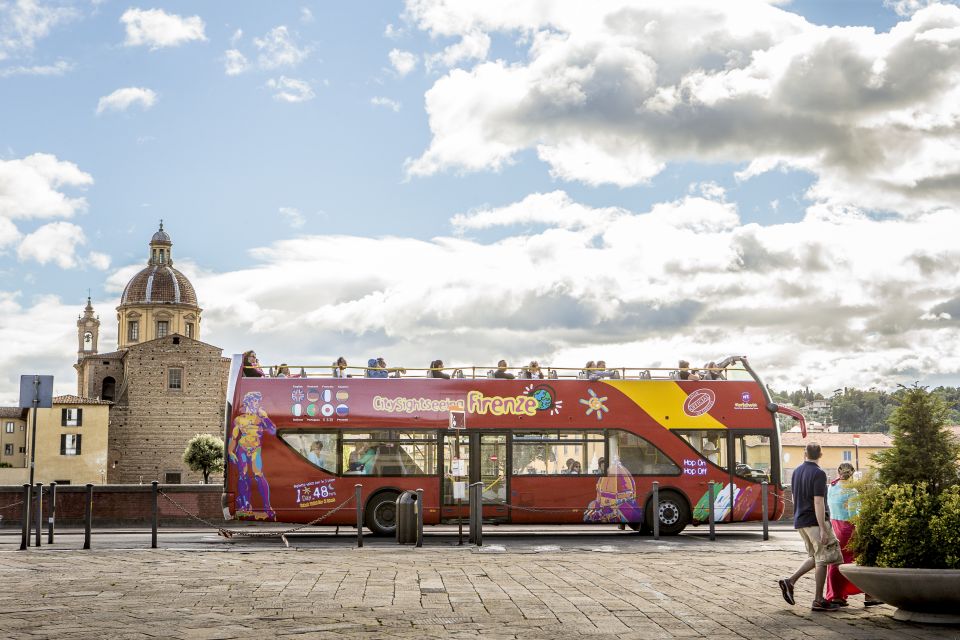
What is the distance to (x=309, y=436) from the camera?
2222 centimetres

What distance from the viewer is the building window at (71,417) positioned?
95.1 m

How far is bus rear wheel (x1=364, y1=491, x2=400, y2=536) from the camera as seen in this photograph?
22172 mm

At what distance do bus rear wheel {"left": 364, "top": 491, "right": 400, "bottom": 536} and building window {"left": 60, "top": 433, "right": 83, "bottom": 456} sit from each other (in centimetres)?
7978

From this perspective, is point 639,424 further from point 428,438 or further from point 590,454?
point 428,438

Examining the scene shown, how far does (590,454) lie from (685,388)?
2373 millimetres

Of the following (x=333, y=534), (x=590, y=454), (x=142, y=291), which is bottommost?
(x=333, y=534)

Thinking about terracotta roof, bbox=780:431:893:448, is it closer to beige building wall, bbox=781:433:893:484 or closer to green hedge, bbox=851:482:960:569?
beige building wall, bbox=781:433:893:484

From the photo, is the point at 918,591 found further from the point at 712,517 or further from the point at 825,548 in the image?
the point at 712,517

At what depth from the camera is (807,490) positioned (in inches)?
419

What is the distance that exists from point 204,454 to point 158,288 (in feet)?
111

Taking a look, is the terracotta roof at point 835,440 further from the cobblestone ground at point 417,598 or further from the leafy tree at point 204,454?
the cobblestone ground at point 417,598

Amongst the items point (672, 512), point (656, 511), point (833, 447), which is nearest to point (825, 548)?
point (656, 511)

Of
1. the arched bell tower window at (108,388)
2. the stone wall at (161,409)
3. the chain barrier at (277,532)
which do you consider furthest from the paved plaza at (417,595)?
the arched bell tower window at (108,388)

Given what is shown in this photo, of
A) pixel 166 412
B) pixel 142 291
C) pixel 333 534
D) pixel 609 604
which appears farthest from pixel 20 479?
pixel 609 604
